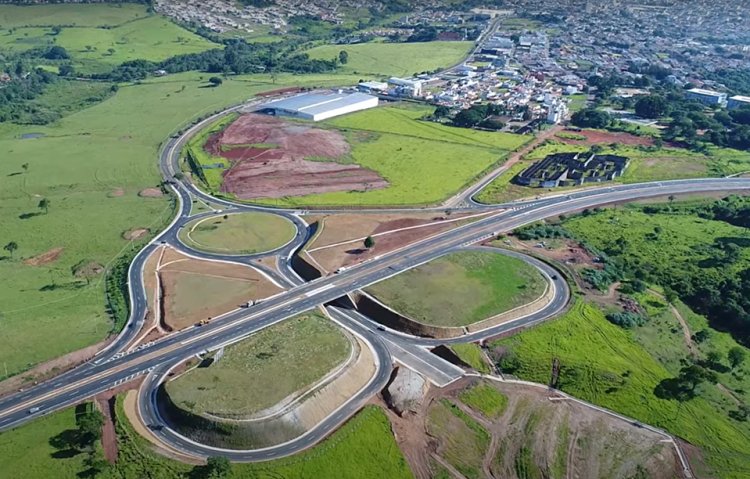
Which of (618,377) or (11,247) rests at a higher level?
(618,377)

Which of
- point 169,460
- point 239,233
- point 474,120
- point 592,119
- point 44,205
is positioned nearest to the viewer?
point 169,460

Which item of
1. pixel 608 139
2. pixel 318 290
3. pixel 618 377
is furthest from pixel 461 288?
pixel 608 139

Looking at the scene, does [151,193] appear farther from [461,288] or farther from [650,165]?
[650,165]

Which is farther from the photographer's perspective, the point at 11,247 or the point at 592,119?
the point at 592,119

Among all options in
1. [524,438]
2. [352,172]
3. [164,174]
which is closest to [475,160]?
[352,172]

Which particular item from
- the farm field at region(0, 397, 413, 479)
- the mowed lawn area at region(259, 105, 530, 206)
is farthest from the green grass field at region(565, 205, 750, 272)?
the farm field at region(0, 397, 413, 479)

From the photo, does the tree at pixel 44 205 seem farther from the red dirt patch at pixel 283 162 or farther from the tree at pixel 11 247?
the red dirt patch at pixel 283 162

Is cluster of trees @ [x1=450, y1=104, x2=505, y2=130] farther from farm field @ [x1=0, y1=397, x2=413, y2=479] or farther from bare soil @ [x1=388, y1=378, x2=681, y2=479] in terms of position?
farm field @ [x1=0, y1=397, x2=413, y2=479]
